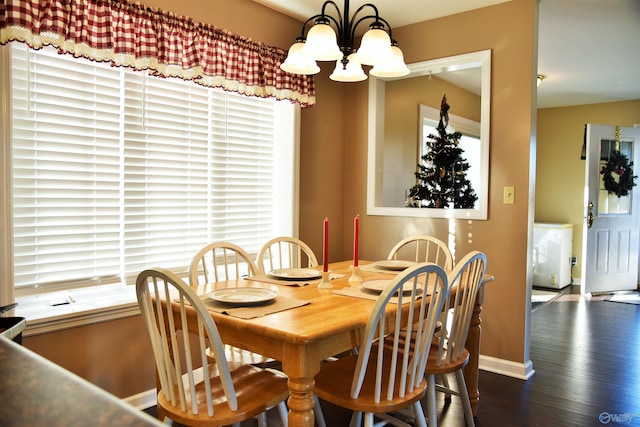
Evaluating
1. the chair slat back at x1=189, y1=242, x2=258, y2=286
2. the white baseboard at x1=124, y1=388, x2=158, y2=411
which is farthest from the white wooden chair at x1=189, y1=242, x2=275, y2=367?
the white baseboard at x1=124, y1=388, x2=158, y2=411

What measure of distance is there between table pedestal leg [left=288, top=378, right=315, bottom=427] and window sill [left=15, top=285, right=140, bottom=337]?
1.32m

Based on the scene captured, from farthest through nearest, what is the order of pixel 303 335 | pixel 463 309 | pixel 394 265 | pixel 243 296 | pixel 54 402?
pixel 394 265, pixel 463 309, pixel 243 296, pixel 303 335, pixel 54 402

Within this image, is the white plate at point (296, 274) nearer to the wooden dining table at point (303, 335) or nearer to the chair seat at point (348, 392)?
the wooden dining table at point (303, 335)

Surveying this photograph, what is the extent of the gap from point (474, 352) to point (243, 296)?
134 centimetres

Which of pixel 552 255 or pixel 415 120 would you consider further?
pixel 552 255

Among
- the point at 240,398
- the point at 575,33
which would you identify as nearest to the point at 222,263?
the point at 240,398

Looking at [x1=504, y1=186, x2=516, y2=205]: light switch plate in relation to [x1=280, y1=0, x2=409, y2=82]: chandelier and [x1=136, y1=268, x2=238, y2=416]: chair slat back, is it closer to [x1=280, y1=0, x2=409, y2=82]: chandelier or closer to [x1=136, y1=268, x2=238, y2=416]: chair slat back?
[x1=280, y1=0, x2=409, y2=82]: chandelier

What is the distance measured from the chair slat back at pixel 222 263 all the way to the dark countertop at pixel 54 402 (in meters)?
1.81

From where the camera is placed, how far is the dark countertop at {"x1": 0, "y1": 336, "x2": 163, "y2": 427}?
1.51 feet

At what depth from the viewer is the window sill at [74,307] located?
2.18m

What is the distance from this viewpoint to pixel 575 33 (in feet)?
12.5

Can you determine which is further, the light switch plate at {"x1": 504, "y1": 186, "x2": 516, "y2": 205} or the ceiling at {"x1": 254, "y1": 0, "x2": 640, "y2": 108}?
the ceiling at {"x1": 254, "y1": 0, "x2": 640, "y2": 108}

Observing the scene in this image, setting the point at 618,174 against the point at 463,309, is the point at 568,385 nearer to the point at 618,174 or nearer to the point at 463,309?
the point at 463,309

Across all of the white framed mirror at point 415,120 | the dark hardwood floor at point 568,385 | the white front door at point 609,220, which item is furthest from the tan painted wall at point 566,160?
the dark hardwood floor at point 568,385
